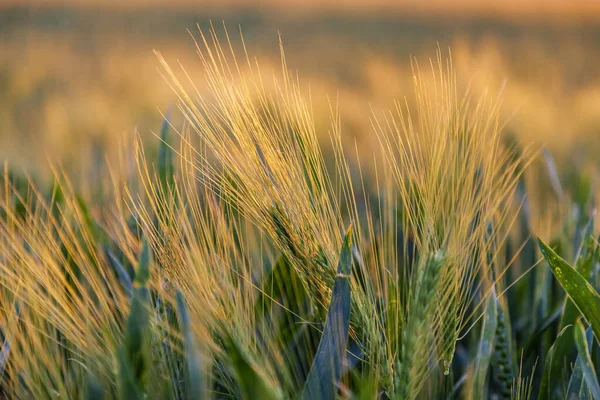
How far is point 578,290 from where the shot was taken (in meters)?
0.39

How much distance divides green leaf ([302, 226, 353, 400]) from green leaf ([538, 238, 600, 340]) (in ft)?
0.45

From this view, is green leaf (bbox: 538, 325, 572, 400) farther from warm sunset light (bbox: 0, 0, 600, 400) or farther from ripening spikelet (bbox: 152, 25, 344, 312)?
ripening spikelet (bbox: 152, 25, 344, 312)

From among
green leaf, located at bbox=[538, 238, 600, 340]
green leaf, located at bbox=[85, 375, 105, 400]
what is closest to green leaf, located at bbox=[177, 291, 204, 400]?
green leaf, located at bbox=[85, 375, 105, 400]

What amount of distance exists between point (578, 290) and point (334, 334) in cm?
17

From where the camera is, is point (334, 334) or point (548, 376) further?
point (548, 376)

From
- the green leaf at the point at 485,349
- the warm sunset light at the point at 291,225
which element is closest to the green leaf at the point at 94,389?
the warm sunset light at the point at 291,225

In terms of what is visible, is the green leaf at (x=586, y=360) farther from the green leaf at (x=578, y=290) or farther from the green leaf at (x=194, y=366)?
the green leaf at (x=194, y=366)

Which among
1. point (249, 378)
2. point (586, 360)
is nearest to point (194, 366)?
point (249, 378)

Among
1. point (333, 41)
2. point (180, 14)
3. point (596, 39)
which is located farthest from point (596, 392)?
point (180, 14)

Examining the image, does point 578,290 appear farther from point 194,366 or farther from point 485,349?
point 194,366

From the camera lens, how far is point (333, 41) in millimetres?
2055

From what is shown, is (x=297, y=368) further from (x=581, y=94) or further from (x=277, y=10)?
(x=277, y=10)

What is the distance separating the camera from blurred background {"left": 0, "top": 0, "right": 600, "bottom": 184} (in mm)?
1033

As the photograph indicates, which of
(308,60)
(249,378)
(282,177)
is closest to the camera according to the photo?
(249,378)
